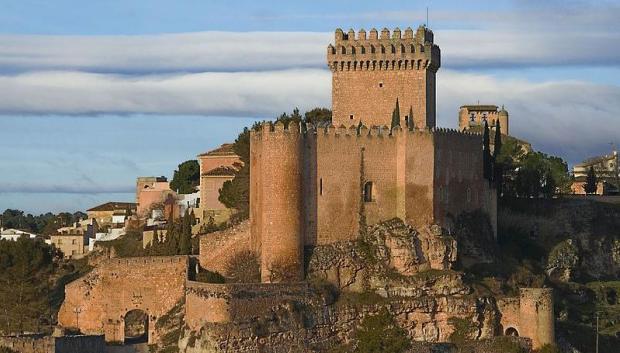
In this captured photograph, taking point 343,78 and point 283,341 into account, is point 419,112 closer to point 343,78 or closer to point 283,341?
point 343,78

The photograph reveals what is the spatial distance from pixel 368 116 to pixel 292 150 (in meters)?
6.70

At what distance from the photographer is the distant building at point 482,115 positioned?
348ft

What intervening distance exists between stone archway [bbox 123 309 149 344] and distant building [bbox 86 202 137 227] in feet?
122

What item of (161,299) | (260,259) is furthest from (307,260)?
(161,299)

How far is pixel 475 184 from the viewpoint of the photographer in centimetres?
6844

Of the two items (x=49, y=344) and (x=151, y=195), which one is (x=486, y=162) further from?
(x=151, y=195)

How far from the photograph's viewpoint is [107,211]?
113438 mm

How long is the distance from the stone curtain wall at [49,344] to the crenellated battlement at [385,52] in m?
15.3

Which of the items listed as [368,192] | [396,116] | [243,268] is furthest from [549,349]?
[396,116]

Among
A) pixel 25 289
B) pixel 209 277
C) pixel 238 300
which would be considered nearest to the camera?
pixel 238 300

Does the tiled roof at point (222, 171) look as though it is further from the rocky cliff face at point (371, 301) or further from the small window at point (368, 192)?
the rocky cliff face at point (371, 301)

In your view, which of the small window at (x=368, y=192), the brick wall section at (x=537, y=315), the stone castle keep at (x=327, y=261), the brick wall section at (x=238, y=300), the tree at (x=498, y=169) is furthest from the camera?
the tree at (x=498, y=169)

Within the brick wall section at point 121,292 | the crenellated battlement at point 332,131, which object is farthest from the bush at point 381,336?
the brick wall section at point 121,292

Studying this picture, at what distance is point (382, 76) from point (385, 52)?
95cm
